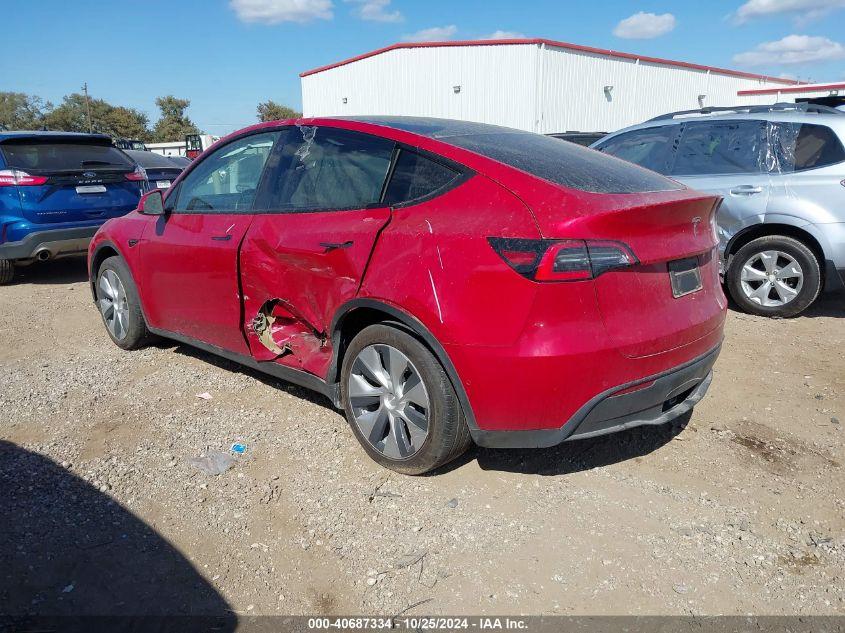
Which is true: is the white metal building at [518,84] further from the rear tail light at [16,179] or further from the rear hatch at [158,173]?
the rear tail light at [16,179]

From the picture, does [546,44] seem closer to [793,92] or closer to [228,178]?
[793,92]

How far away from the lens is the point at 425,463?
3002 mm

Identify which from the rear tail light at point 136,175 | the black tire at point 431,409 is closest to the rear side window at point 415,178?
the black tire at point 431,409

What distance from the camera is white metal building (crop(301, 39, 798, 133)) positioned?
975 inches

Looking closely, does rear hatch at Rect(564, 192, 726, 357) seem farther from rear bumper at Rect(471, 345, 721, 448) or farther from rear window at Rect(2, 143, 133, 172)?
rear window at Rect(2, 143, 133, 172)

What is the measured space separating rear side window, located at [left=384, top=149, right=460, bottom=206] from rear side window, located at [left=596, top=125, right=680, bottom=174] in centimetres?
372

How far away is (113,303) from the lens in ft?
16.6

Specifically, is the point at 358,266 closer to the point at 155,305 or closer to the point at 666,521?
the point at 666,521

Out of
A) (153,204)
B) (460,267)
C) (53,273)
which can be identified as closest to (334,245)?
(460,267)

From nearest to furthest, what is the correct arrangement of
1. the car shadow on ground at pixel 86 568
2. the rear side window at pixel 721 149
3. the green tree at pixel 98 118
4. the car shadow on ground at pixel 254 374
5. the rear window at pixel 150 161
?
the car shadow on ground at pixel 86 568 < the car shadow on ground at pixel 254 374 < the rear side window at pixel 721 149 < the rear window at pixel 150 161 < the green tree at pixel 98 118

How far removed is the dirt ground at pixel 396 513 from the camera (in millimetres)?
2430

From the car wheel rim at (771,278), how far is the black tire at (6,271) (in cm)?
774

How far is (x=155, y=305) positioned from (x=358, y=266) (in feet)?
7.19

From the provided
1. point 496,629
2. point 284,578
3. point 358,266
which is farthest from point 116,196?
point 496,629
